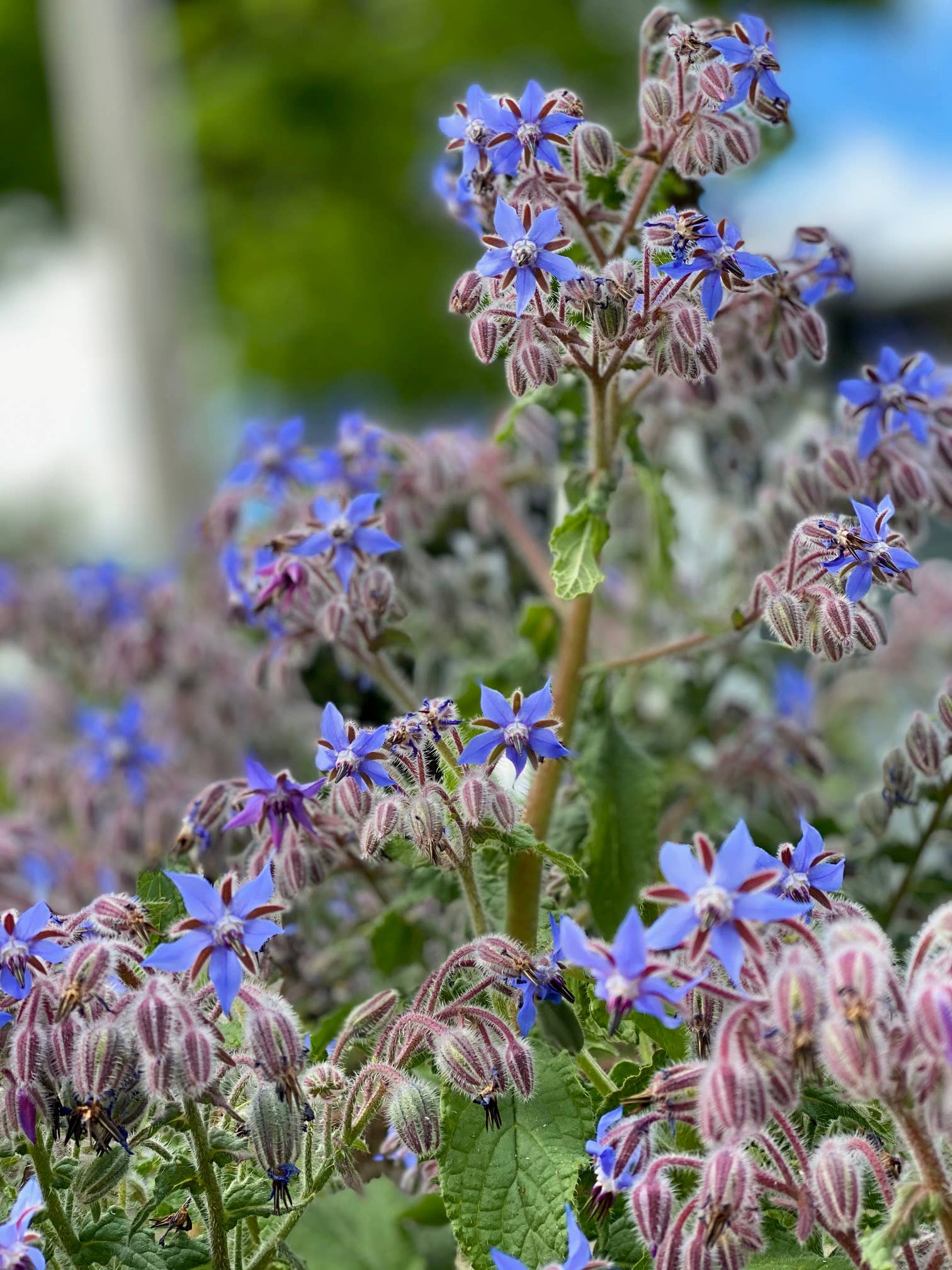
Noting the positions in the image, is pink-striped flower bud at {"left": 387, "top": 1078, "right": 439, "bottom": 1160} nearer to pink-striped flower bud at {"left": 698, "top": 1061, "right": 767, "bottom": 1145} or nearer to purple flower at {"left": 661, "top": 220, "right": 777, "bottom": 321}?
pink-striped flower bud at {"left": 698, "top": 1061, "right": 767, "bottom": 1145}

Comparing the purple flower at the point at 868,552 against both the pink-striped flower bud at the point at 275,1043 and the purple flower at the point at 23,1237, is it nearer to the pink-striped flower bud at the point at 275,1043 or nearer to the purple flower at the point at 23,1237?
the pink-striped flower bud at the point at 275,1043

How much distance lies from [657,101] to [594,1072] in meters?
0.53

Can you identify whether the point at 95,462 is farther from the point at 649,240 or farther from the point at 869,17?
the point at 649,240

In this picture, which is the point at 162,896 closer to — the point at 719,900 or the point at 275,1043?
the point at 275,1043

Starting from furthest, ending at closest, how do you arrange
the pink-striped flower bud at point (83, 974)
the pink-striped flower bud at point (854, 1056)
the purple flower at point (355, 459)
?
the purple flower at point (355, 459) < the pink-striped flower bud at point (83, 974) < the pink-striped flower bud at point (854, 1056)

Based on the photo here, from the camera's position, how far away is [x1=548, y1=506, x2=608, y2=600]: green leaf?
75 cm

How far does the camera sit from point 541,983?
663mm

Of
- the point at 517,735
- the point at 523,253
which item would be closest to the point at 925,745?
the point at 517,735

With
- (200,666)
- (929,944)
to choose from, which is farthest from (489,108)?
(200,666)

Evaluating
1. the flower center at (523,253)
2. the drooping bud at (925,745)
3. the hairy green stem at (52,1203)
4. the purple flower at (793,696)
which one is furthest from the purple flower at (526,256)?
the purple flower at (793,696)

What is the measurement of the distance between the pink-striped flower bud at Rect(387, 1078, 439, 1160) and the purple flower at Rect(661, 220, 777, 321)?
0.41 meters

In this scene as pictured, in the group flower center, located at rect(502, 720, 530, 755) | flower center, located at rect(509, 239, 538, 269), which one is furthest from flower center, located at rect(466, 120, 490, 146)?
flower center, located at rect(502, 720, 530, 755)

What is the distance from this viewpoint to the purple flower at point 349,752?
0.68 meters

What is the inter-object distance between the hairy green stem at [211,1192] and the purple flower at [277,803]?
0.51 ft
